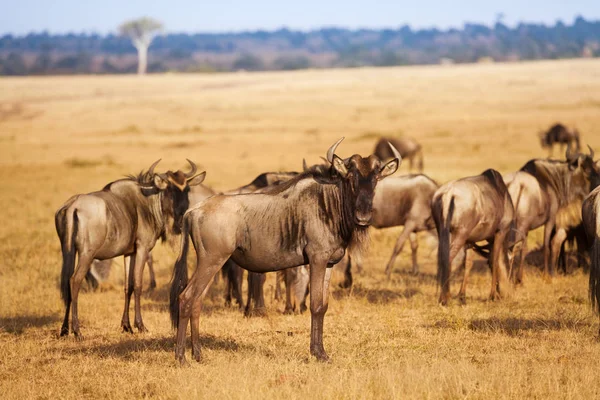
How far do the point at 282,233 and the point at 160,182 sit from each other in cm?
222

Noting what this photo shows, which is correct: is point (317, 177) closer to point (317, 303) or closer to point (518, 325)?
point (317, 303)

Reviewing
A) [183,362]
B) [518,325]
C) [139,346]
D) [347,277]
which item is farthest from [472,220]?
[183,362]

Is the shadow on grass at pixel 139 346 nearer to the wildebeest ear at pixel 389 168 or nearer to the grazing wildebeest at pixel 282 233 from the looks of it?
the grazing wildebeest at pixel 282 233

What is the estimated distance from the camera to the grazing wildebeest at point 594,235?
762cm

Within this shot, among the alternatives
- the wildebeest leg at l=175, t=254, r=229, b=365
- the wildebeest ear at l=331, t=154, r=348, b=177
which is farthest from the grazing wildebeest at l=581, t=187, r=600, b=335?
the wildebeest leg at l=175, t=254, r=229, b=365

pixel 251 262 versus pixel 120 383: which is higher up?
pixel 251 262

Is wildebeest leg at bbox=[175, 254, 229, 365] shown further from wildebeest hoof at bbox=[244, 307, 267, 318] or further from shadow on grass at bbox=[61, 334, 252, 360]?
wildebeest hoof at bbox=[244, 307, 267, 318]

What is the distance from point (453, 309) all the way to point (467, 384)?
351 centimetres

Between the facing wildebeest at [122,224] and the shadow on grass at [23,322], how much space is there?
557mm

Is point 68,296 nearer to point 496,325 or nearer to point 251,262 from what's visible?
point 251,262

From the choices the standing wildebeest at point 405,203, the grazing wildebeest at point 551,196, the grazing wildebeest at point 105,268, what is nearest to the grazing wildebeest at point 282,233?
the grazing wildebeest at point 105,268

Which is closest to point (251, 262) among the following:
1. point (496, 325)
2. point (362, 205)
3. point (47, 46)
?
point (362, 205)

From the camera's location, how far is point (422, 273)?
12656 mm

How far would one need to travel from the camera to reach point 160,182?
8977 mm
